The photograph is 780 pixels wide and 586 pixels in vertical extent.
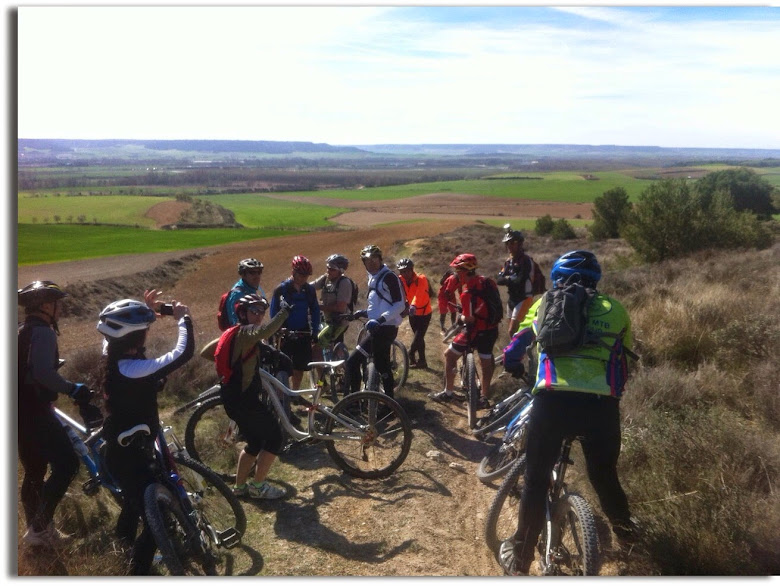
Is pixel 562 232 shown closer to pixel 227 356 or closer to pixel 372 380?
pixel 372 380

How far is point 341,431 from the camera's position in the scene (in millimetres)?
5574

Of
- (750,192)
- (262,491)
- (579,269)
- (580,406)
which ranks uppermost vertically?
(750,192)

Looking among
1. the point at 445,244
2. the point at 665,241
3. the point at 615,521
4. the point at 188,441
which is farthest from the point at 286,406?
the point at 445,244

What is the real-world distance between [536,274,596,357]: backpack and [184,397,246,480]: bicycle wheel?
3206 millimetres

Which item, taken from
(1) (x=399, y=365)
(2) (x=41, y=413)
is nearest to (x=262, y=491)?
(2) (x=41, y=413)

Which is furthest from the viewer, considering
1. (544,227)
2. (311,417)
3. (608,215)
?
(544,227)

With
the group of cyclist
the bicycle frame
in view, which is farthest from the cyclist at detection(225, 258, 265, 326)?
the bicycle frame

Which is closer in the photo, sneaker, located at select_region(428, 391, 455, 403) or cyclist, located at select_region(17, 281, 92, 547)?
cyclist, located at select_region(17, 281, 92, 547)

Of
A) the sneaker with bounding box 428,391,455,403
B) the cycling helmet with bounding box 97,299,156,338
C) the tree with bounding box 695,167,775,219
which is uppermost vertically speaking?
the tree with bounding box 695,167,775,219

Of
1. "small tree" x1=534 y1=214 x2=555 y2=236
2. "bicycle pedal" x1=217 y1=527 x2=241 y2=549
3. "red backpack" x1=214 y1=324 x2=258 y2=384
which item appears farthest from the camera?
"small tree" x1=534 y1=214 x2=555 y2=236

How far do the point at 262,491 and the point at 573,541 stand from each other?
2.70 m

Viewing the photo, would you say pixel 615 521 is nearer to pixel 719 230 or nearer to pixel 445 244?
pixel 719 230

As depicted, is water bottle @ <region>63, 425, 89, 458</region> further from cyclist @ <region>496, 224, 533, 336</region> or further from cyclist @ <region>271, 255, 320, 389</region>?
cyclist @ <region>496, 224, 533, 336</region>

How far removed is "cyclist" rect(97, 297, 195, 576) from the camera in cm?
359
